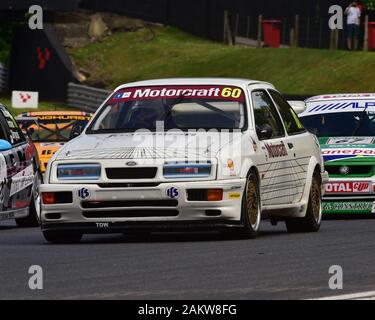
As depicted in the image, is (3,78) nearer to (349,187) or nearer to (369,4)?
(369,4)

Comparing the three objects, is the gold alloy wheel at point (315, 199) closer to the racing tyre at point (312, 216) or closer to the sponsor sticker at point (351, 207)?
the racing tyre at point (312, 216)

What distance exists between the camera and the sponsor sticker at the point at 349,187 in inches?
743

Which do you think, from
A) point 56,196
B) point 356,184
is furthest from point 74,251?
point 356,184

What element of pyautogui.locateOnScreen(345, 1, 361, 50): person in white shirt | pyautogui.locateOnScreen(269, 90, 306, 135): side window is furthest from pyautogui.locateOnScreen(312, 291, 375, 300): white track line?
pyautogui.locateOnScreen(345, 1, 361, 50): person in white shirt

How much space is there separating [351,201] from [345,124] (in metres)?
1.46

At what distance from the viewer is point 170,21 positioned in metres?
58.1

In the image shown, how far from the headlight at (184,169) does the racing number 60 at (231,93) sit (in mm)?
1406

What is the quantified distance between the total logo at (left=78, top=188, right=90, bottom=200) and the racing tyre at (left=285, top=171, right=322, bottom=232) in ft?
8.87

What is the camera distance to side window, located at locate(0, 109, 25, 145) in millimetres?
18094

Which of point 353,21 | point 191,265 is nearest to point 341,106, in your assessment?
point 191,265

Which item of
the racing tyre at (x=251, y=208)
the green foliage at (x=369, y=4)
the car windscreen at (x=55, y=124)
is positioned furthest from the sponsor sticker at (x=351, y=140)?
the green foliage at (x=369, y=4)

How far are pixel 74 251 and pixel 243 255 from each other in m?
1.59
